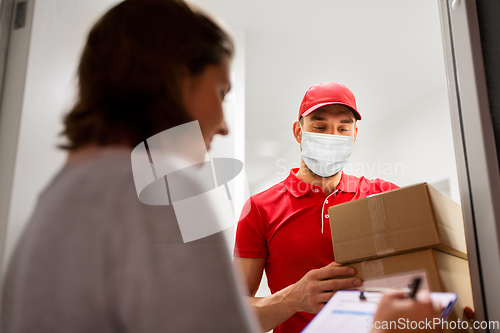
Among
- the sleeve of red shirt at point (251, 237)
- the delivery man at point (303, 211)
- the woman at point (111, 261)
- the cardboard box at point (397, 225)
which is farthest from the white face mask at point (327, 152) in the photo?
the woman at point (111, 261)

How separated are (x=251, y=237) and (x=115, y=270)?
77 centimetres

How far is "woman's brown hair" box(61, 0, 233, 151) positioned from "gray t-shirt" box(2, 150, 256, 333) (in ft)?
0.28

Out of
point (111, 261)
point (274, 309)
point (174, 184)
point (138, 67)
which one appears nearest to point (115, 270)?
point (111, 261)

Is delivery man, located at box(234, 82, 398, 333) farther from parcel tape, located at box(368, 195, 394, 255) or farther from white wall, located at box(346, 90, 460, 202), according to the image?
white wall, located at box(346, 90, 460, 202)

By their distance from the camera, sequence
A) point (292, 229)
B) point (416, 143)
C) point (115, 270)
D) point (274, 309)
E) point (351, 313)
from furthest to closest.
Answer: point (416, 143), point (292, 229), point (274, 309), point (351, 313), point (115, 270)

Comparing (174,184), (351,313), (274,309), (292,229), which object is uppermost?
(174,184)

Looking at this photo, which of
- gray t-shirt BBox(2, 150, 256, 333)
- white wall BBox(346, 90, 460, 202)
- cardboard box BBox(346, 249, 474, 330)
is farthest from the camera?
white wall BBox(346, 90, 460, 202)

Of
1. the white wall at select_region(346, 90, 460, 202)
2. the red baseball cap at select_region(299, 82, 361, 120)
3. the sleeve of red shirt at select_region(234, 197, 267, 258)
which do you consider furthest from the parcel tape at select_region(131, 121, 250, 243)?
the white wall at select_region(346, 90, 460, 202)

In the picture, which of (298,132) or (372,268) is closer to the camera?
(372,268)

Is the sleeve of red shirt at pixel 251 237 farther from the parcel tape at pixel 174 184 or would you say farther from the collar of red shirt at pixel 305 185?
the parcel tape at pixel 174 184

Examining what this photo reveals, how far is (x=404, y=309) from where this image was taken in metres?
0.51

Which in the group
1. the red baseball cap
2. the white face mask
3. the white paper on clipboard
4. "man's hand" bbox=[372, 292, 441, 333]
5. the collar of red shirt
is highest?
the red baseball cap

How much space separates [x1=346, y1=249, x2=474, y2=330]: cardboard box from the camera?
0.62m

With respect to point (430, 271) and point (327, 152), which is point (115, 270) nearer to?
point (430, 271)
